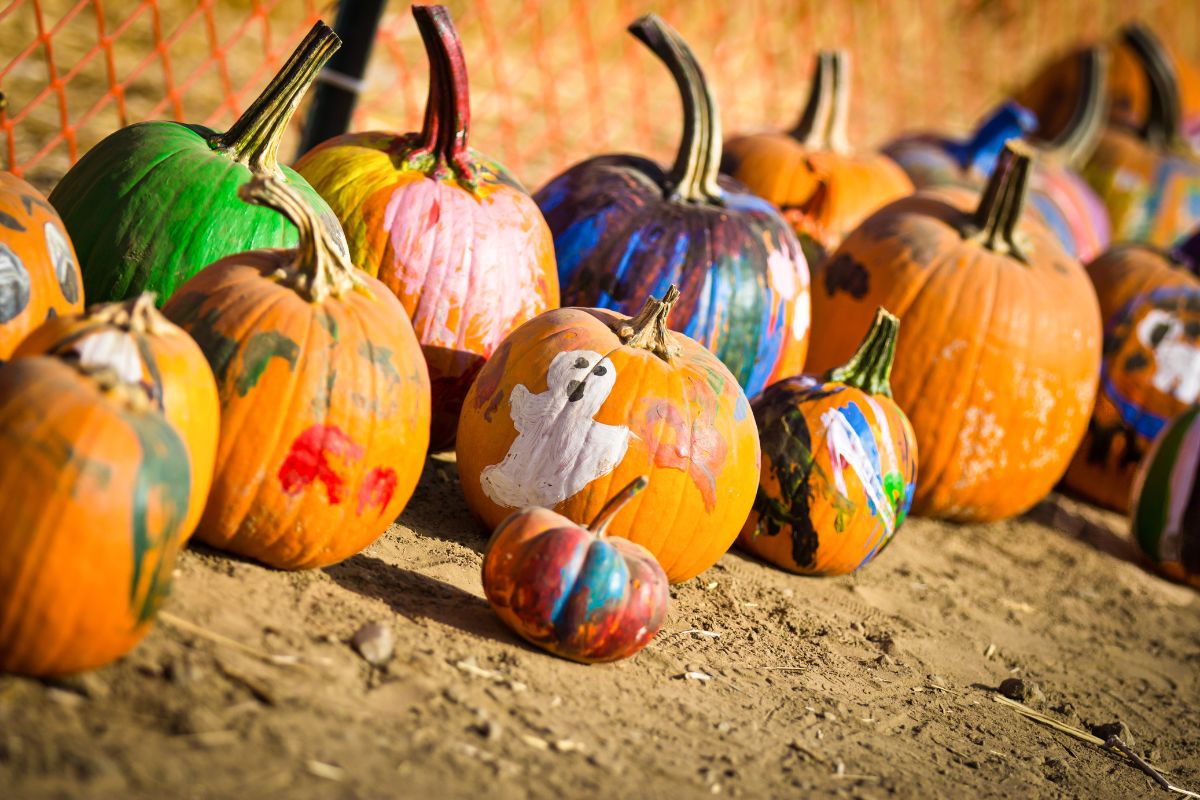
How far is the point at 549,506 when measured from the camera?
9.92 feet

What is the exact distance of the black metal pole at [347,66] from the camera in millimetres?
4707

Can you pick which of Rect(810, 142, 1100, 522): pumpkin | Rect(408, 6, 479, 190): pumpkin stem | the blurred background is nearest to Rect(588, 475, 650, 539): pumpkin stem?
Rect(408, 6, 479, 190): pumpkin stem

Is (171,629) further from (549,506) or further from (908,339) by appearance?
(908,339)

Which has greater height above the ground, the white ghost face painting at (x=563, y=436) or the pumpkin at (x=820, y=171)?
the pumpkin at (x=820, y=171)

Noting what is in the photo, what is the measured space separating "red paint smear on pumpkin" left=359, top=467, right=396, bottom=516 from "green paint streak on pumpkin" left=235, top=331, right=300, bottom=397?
0.30 m

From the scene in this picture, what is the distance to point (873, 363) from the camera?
3.69 m

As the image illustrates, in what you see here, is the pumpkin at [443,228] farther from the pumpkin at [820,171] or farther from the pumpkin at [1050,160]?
the pumpkin at [1050,160]

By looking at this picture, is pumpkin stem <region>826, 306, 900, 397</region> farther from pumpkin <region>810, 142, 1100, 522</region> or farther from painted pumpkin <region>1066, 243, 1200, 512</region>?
painted pumpkin <region>1066, 243, 1200, 512</region>

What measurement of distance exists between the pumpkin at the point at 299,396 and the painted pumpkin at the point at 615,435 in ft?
1.21

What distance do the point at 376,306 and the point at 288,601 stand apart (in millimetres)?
676

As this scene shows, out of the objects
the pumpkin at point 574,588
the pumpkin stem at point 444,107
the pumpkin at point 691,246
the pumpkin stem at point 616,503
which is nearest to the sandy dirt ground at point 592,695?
the pumpkin at point 574,588

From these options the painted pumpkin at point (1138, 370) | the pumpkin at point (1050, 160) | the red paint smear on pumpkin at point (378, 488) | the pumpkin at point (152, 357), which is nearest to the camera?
the pumpkin at point (152, 357)

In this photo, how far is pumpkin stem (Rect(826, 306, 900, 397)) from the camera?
3676 mm

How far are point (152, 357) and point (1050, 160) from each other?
5.76m
